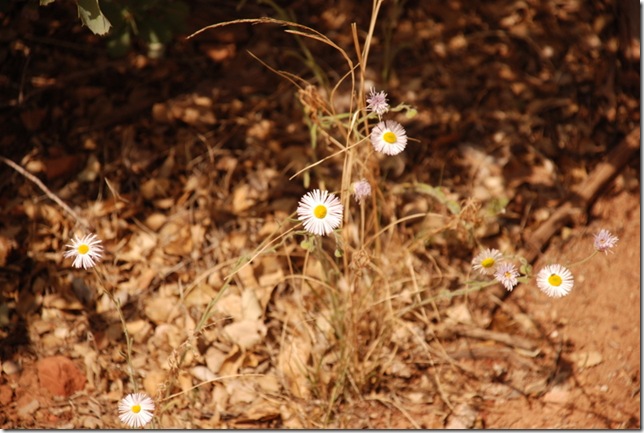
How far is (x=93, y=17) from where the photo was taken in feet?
5.49

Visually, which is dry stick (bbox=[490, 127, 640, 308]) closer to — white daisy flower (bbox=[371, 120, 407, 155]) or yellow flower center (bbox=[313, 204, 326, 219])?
white daisy flower (bbox=[371, 120, 407, 155])

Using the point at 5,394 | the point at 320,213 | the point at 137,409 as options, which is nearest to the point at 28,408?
the point at 5,394

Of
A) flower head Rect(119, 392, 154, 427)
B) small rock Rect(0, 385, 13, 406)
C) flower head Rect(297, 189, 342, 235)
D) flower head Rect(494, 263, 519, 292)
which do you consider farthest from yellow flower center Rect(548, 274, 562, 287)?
small rock Rect(0, 385, 13, 406)

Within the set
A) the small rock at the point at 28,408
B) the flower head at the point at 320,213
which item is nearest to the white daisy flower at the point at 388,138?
the flower head at the point at 320,213

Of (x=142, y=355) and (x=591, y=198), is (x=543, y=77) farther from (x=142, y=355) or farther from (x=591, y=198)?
(x=142, y=355)

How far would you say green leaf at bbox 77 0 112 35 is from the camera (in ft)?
5.43

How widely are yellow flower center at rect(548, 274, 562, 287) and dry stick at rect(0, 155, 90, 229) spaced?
4.60ft

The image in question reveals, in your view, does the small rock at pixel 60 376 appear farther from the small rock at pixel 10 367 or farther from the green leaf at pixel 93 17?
the green leaf at pixel 93 17

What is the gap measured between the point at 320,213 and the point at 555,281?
0.63 m

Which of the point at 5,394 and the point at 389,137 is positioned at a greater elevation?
the point at 389,137

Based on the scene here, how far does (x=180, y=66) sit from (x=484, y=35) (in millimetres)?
1172

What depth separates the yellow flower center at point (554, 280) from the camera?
1.62 m

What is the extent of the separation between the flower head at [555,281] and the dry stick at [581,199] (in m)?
0.45

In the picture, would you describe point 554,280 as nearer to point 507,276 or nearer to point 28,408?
point 507,276
